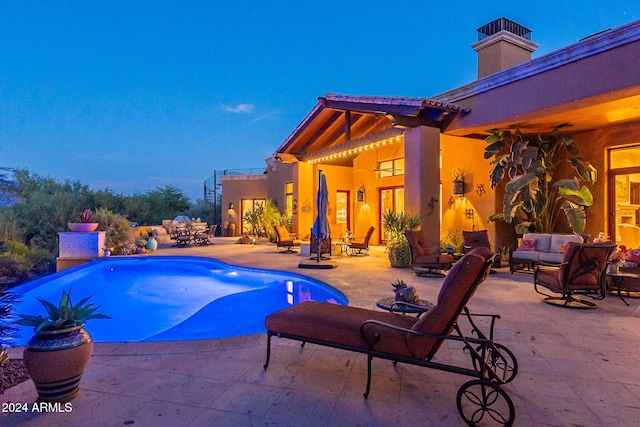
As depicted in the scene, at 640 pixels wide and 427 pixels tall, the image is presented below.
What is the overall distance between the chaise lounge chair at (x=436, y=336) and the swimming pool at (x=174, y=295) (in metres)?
→ 2.17

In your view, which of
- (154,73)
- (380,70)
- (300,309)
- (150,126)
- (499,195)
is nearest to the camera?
(300,309)

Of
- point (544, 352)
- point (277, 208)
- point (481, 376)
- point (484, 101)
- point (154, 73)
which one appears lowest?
point (544, 352)

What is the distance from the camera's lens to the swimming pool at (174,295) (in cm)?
523

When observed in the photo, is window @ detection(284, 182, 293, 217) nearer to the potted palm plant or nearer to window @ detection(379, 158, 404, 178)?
window @ detection(379, 158, 404, 178)

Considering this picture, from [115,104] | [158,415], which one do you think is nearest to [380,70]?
[115,104]

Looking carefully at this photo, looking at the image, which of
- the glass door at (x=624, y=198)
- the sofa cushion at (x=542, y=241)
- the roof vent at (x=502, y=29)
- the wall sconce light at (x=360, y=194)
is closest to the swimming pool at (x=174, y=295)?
the sofa cushion at (x=542, y=241)

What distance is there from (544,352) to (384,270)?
5.14 m

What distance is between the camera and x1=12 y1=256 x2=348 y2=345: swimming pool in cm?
523

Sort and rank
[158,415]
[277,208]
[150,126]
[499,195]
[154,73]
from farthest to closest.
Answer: [150,126] → [154,73] → [277,208] → [499,195] → [158,415]

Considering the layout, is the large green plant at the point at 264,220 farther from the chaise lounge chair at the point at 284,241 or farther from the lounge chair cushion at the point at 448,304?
the lounge chair cushion at the point at 448,304

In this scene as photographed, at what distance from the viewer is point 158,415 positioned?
2.31 metres

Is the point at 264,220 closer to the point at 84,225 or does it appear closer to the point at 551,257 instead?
the point at 84,225

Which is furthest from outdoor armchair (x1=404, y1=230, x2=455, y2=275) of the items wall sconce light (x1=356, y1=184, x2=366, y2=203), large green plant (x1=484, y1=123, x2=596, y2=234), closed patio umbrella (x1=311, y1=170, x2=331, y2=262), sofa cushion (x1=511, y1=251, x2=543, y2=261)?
wall sconce light (x1=356, y1=184, x2=366, y2=203)

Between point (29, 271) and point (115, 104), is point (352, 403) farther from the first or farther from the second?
point (115, 104)
